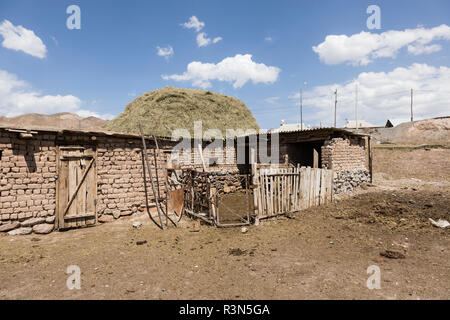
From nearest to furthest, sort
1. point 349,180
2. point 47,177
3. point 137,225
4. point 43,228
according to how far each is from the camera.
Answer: point 43,228 → point 47,177 → point 137,225 → point 349,180

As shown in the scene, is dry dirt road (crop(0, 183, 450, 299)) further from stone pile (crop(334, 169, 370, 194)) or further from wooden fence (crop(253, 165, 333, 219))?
stone pile (crop(334, 169, 370, 194))

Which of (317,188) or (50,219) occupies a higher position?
(317,188)

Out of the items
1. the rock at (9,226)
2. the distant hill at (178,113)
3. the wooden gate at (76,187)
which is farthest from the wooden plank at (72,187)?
the distant hill at (178,113)

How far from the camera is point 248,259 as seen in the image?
538 cm

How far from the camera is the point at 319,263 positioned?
5.07 metres

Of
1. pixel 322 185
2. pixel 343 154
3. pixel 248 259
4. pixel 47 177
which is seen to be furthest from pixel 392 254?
pixel 47 177

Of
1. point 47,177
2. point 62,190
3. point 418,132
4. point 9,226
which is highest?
point 418,132

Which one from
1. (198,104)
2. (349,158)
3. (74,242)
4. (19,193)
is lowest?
(74,242)

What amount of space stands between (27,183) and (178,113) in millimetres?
14787

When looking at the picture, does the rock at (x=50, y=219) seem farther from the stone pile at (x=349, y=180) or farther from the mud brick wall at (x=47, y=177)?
the stone pile at (x=349, y=180)

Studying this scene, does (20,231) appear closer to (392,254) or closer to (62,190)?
(62,190)

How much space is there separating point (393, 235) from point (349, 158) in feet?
21.2
